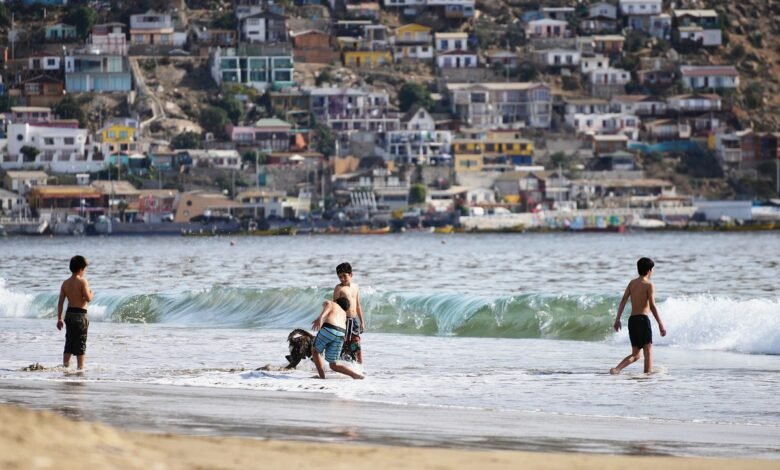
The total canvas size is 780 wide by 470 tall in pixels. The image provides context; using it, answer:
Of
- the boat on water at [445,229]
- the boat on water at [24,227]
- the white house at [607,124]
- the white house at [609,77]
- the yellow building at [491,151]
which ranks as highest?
the white house at [609,77]

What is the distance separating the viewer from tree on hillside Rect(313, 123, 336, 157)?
163625 millimetres

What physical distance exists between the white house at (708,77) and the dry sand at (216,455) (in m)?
175

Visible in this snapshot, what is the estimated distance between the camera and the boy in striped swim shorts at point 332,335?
1944cm

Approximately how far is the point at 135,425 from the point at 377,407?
299 centimetres

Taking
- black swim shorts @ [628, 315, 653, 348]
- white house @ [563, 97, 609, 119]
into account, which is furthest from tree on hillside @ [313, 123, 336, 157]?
black swim shorts @ [628, 315, 653, 348]

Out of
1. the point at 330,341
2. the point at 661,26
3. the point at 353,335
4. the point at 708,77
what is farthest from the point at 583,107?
the point at 330,341

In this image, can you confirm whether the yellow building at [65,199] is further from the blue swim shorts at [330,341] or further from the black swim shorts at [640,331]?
the blue swim shorts at [330,341]

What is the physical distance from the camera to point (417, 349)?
2597cm

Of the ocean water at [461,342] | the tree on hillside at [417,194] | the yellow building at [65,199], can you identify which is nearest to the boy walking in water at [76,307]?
the ocean water at [461,342]

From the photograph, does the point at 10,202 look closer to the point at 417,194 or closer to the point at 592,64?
the point at 417,194

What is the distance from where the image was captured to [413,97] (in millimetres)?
176750

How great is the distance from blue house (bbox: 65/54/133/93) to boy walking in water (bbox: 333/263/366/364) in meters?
156

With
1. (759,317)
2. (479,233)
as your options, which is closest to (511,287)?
(759,317)

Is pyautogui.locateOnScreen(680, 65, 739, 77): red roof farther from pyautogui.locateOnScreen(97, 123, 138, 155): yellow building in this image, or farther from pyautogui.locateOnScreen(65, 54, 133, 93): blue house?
pyautogui.locateOnScreen(97, 123, 138, 155): yellow building
